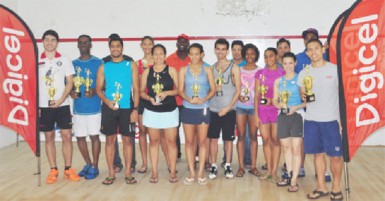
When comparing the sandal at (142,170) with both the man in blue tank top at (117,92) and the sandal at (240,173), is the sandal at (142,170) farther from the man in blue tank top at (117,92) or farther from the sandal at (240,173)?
the sandal at (240,173)

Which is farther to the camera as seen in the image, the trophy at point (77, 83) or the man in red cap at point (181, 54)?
the man in red cap at point (181, 54)

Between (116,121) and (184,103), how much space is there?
68 centimetres

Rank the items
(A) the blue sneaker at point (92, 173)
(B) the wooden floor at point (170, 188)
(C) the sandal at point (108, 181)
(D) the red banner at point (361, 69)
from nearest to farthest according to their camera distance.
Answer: (D) the red banner at point (361, 69) → (B) the wooden floor at point (170, 188) → (C) the sandal at point (108, 181) → (A) the blue sneaker at point (92, 173)

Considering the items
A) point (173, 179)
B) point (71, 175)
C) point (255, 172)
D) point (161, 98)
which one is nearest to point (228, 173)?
point (255, 172)

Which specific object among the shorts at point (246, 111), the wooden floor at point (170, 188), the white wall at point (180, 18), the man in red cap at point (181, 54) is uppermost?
the white wall at point (180, 18)

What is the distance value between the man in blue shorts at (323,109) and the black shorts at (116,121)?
1.68 meters

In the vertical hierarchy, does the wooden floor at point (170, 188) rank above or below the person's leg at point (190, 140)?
below

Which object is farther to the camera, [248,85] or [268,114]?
[248,85]

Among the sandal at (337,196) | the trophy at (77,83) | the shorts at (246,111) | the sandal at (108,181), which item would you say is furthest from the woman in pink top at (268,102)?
the trophy at (77,83)

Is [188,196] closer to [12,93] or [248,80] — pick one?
[248,80]

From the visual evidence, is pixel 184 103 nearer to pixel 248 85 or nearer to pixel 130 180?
pixel 248 85

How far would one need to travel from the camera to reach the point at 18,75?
15.8ft

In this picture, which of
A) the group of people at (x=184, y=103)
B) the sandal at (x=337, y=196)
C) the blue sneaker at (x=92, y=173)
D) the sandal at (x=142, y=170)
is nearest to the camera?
the sandal at (x=337, y=196)

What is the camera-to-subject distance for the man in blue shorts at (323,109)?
13.8 ft
